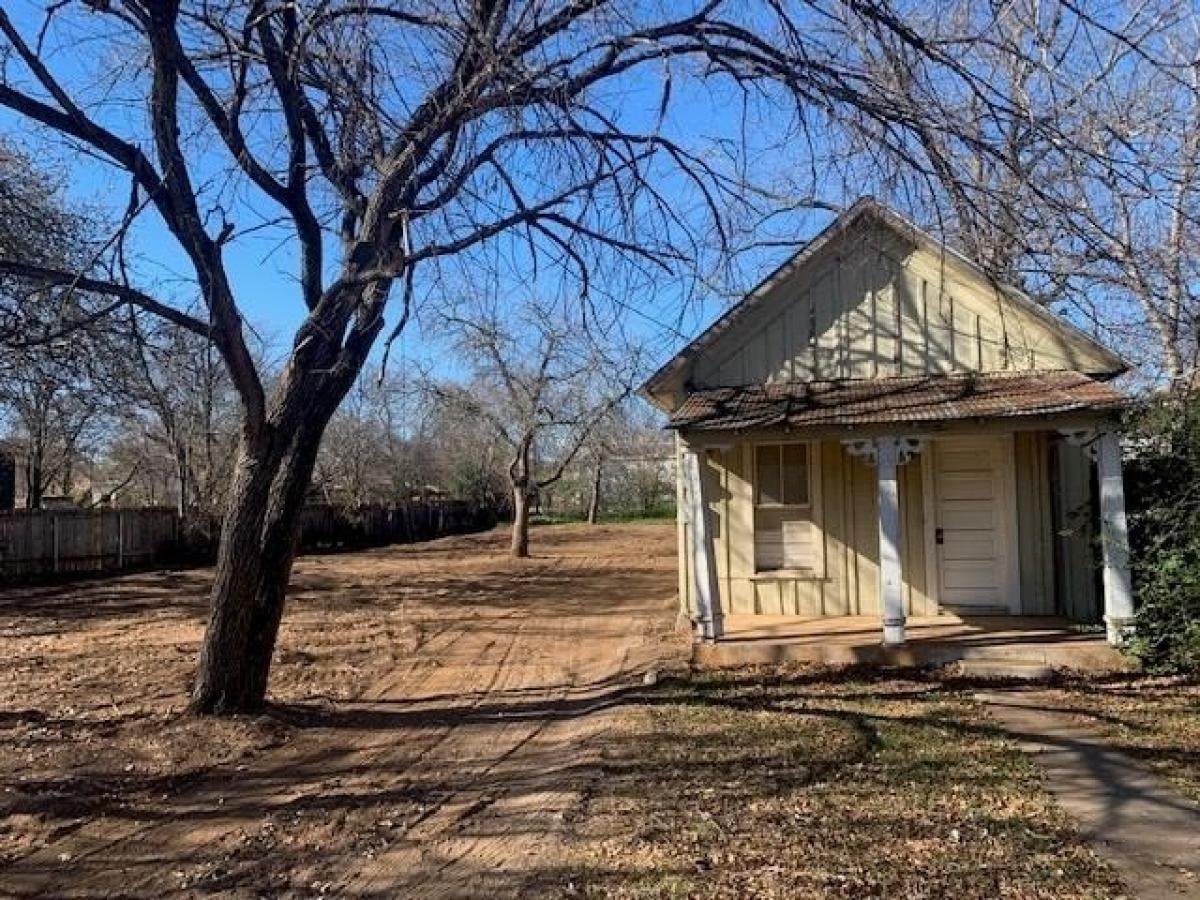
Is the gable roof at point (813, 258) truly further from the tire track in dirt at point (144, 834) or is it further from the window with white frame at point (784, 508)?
the tire track in dirt at point (144, 834)

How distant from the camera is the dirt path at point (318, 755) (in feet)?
17.1

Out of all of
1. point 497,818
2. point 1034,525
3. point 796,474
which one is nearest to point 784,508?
point 796,474

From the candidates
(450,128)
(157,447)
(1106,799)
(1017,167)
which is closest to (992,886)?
(1106,799)

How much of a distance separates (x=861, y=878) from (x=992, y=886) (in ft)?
1.95

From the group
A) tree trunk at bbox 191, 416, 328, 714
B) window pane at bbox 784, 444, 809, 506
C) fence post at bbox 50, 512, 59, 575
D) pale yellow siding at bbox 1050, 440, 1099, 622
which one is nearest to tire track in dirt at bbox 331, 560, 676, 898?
tree trunk at bbox 191, 416, 328, 714

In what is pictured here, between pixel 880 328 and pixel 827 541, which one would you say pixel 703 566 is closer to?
pixel 827 541

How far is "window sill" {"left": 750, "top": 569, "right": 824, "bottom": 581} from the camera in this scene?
494 inches

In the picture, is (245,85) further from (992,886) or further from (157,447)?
(157,447)

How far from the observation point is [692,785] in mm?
6504

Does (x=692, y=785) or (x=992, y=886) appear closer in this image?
(x=992, y=886)

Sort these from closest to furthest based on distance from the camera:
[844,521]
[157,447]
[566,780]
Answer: [566,780] → [844,521] → [157,447]

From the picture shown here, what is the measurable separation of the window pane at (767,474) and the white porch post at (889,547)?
76.9 inches

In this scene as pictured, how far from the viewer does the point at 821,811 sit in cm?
592

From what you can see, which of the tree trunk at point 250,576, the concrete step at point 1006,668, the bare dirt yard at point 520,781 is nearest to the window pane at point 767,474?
the bare dirt yard at point 520,781
